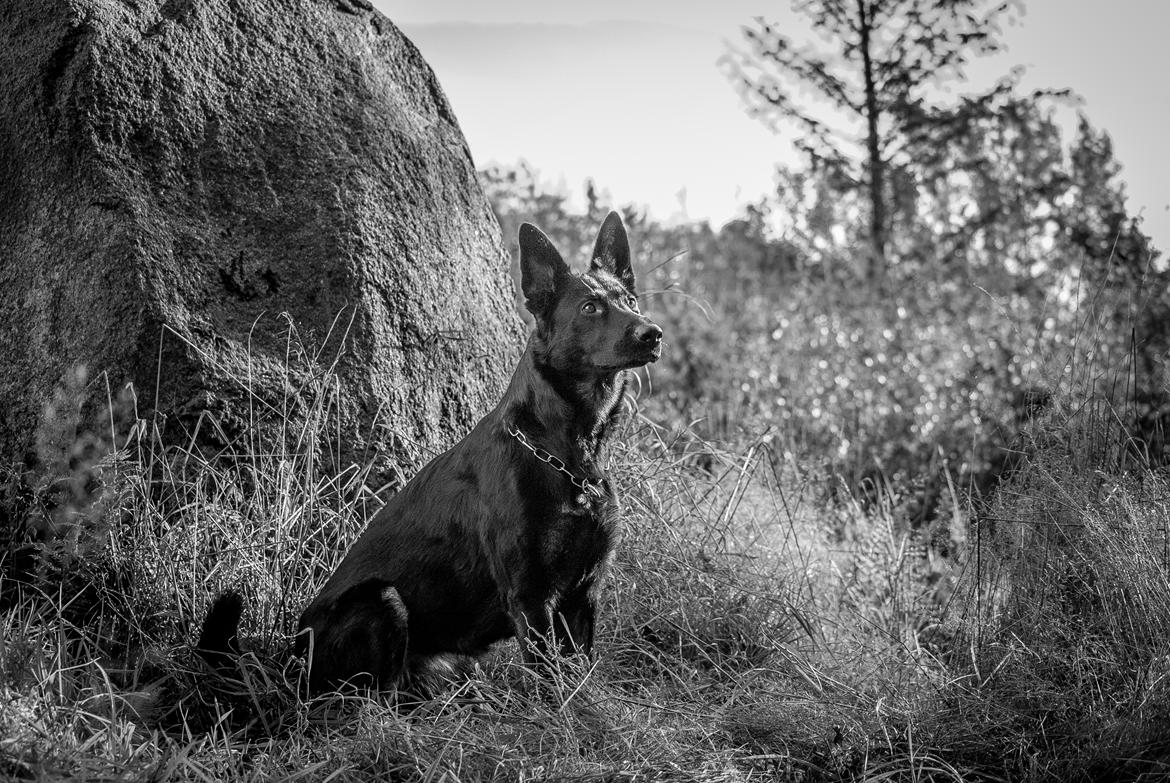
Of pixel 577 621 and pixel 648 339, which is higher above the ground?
pixel 648 339

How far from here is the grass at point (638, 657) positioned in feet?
9.78

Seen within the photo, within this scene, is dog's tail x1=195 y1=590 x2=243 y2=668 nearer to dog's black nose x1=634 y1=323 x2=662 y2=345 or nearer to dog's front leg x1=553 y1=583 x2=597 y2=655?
dog's front leg x1=553 y1=583 x2=597 y2=655

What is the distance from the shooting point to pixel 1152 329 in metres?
6.58

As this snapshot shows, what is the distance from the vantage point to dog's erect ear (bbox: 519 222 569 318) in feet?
11.2

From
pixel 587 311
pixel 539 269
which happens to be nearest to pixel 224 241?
pixel 539 269

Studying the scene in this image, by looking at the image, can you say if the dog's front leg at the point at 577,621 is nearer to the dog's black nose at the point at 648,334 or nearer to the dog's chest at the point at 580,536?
the dog's chest at the point at 580,536

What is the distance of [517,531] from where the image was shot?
10.5 feet

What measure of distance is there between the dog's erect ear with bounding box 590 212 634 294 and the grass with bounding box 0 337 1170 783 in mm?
1167

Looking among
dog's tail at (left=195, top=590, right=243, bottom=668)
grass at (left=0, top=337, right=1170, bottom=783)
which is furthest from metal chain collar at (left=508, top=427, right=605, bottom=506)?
dog's tail at (left=195, top=590, right=243, bottom=668)

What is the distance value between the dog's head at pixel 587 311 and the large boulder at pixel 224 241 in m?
1.10

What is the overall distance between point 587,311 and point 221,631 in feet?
4.91

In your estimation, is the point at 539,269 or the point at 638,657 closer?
the point at 539,269

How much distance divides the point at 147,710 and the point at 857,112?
764 centimetres

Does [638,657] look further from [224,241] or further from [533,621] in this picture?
[224,241]
